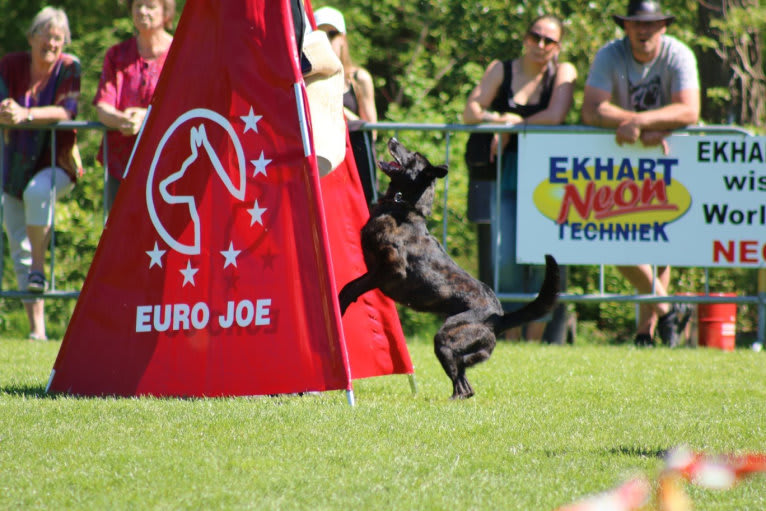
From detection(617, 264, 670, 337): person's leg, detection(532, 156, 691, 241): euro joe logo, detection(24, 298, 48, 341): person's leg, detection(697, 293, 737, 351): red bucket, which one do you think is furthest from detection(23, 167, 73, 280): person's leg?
detection(697, 293, 737, 351): red bucket

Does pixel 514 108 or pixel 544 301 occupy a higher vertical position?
pixel 514 108

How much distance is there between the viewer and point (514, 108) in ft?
28.2

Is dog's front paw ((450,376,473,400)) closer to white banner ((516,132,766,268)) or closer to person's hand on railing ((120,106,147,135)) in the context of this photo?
white banner ((516,132,766,268))

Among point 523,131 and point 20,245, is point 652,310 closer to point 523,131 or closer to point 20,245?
point 523,131

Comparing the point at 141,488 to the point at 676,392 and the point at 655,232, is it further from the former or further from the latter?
the point at 655,232

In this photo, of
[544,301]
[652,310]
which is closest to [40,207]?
[544,301]

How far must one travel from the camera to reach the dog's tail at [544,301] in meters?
5.59

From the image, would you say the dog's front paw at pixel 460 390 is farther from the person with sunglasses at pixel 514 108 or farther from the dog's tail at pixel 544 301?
the person with sunglasses at pixel 514 108

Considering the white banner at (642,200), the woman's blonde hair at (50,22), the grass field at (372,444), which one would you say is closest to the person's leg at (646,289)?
the white banner at (642,200)

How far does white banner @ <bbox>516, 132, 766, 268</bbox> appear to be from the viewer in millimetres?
8203

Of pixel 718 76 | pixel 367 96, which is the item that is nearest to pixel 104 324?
pixel 367 96

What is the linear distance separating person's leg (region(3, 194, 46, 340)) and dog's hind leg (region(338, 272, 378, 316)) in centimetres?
388

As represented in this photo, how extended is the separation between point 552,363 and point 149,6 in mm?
4054

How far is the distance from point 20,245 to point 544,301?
4898 millimetres
